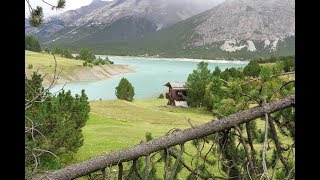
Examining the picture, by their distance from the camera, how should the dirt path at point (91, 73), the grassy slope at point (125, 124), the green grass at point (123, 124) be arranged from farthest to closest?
the dirt path at point (91, 73), the green grass at point (123, 124), the grassy slope at point (125, 124)

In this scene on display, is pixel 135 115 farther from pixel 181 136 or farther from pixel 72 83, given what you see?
pixel 181 136

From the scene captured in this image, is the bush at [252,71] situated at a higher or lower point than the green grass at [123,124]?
higher

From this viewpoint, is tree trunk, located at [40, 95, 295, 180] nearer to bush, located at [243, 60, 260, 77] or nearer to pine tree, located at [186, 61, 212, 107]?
bush, located at [243, 60, 260, 77]

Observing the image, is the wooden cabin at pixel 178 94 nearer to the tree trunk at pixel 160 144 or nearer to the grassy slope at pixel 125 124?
the grassy slope at pixel 125 124

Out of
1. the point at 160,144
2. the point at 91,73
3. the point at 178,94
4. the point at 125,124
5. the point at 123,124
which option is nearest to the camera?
the point at 160,144

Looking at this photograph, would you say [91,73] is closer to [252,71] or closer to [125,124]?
[125,124]

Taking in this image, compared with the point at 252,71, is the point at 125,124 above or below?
below

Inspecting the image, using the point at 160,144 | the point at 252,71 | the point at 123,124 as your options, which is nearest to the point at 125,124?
the point at 123,124

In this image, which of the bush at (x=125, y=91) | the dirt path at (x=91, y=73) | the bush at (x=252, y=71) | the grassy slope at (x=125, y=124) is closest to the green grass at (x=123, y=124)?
the grassy slope at (x=125, y=124)

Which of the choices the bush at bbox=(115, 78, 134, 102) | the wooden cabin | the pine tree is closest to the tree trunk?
the pine tree

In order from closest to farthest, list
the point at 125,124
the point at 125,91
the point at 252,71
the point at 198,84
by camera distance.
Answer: the point at 252,71
the point at 125,124
the point at 198,84
the point at 125,91

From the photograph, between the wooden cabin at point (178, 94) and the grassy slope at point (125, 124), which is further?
the wooden cabin at point (178, 94)
